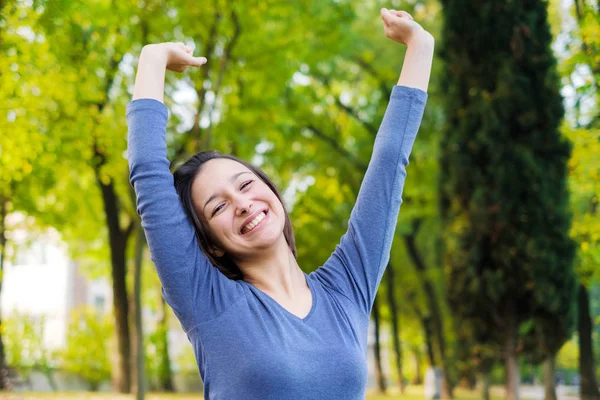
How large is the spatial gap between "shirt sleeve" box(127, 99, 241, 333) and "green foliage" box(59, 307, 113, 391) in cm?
1850

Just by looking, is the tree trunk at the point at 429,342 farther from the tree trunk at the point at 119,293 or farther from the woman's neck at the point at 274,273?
the woman's neck at the point at 274,273

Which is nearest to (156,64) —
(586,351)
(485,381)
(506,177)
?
(506,177)

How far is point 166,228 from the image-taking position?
1.61 meters

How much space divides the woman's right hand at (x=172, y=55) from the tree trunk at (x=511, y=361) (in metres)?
11.9

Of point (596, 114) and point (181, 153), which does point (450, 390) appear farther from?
point (181, 153)

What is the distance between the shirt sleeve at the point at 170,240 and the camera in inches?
63.3

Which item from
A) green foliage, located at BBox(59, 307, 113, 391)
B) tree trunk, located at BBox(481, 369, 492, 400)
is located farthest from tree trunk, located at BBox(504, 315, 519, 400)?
green foliage, located at BBox(59, 307, 113, 391)

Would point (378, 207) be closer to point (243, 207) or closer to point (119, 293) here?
point (243, 207)

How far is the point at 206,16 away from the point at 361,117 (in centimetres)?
887

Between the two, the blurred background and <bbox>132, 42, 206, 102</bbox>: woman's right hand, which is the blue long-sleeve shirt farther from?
the blurred background

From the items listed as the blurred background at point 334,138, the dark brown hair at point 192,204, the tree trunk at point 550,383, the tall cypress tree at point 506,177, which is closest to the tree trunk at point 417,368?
the blurred background at point 334,138

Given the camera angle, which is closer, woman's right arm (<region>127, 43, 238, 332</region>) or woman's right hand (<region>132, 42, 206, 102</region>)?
woman's right arm (<region>127, 43, 238, 332</region>)

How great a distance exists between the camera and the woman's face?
1.73 m

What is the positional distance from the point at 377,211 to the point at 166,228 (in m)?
0.56
